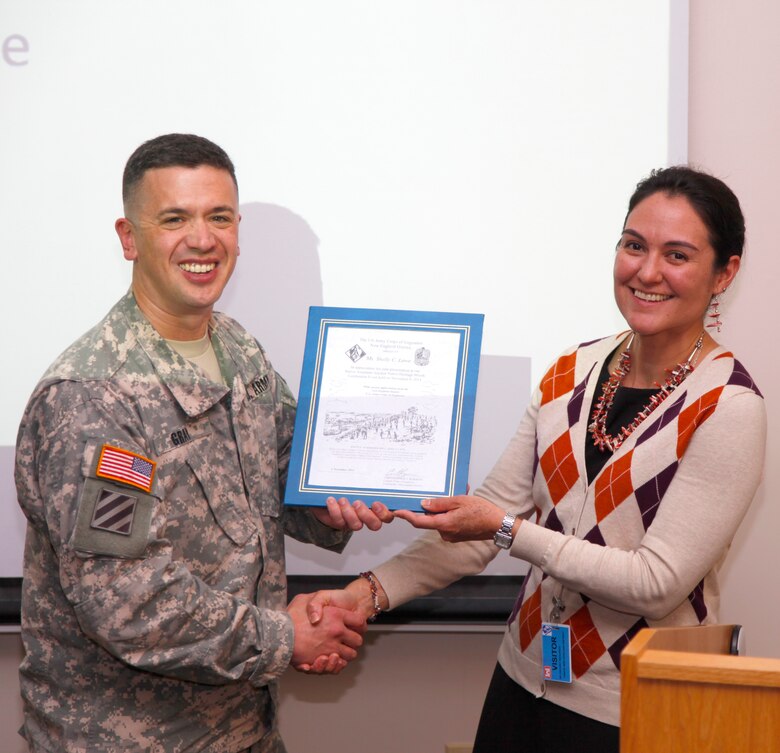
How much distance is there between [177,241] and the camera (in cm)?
209

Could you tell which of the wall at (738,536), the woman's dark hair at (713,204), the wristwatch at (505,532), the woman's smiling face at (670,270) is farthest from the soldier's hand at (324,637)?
the woman's dark hair at (713,204)

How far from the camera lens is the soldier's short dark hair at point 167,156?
209cm

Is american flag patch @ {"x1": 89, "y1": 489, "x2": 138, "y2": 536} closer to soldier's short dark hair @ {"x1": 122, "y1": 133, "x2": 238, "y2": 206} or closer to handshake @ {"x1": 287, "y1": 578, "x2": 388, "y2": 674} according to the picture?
handshake @ {"x1": 287, "y1": 578, "x2": 388, "y2": 674}

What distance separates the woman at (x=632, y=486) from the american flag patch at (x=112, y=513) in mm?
627

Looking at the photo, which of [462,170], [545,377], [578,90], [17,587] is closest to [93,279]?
[17,587]

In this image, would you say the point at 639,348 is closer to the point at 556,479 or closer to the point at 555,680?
the point at 556,479

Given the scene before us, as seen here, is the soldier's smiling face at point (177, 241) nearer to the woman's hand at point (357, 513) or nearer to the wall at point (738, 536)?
the woman's hand at point (357, 513)

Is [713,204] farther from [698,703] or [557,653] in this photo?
[698,703]

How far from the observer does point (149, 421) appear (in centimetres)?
200

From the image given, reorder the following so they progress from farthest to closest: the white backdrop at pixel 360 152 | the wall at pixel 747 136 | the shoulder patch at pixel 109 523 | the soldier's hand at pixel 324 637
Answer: the wall at pixel 747 136, the white backdrop at pixel 360 152, the soldier's hand at pixel 324 637, the shoulder patch at pixel 109 523

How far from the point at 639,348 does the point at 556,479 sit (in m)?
0.36

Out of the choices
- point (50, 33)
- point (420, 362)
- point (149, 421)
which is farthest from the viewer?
point (50, 33)

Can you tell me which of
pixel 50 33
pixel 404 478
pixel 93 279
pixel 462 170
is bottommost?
pixel 404 478

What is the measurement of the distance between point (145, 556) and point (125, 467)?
19cm
